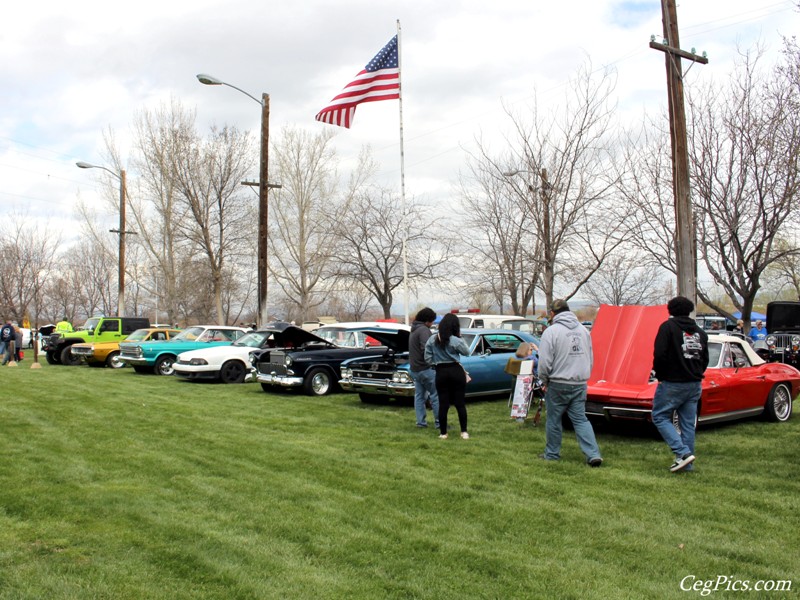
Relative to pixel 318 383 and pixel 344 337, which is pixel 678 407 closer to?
pixel 318 383

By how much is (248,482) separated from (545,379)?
3.38m

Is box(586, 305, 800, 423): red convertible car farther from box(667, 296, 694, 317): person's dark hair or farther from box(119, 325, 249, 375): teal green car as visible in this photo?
box(119, 325, 249, 375): teal green car

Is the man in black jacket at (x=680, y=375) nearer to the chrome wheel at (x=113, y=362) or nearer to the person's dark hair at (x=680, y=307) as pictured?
the person's dark hair at (x=680, y=307)

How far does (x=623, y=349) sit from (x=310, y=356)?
278 inches

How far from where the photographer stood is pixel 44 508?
5.59 m

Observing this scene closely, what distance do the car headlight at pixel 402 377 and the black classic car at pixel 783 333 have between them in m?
11.1

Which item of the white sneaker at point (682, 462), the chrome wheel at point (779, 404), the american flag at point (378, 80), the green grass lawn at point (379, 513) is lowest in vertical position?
the green grass lawn at point (379, 513)

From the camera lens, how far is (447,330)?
9.16 m

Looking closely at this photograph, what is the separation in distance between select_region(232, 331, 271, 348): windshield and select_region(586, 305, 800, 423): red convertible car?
1035 centimetres

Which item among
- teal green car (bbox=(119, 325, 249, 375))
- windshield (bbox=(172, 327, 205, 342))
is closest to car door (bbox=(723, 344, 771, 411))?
teal green car (bbox=(119, 325, 249, 375))

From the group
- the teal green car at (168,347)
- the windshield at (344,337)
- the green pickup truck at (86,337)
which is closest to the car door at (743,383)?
the windshield at (344,337)

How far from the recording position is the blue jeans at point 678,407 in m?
7.36

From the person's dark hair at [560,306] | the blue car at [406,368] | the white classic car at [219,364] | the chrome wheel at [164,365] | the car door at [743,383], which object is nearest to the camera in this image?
the person's dark hair at [560,306]

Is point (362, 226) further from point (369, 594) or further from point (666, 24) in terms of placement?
point (369, 594)
